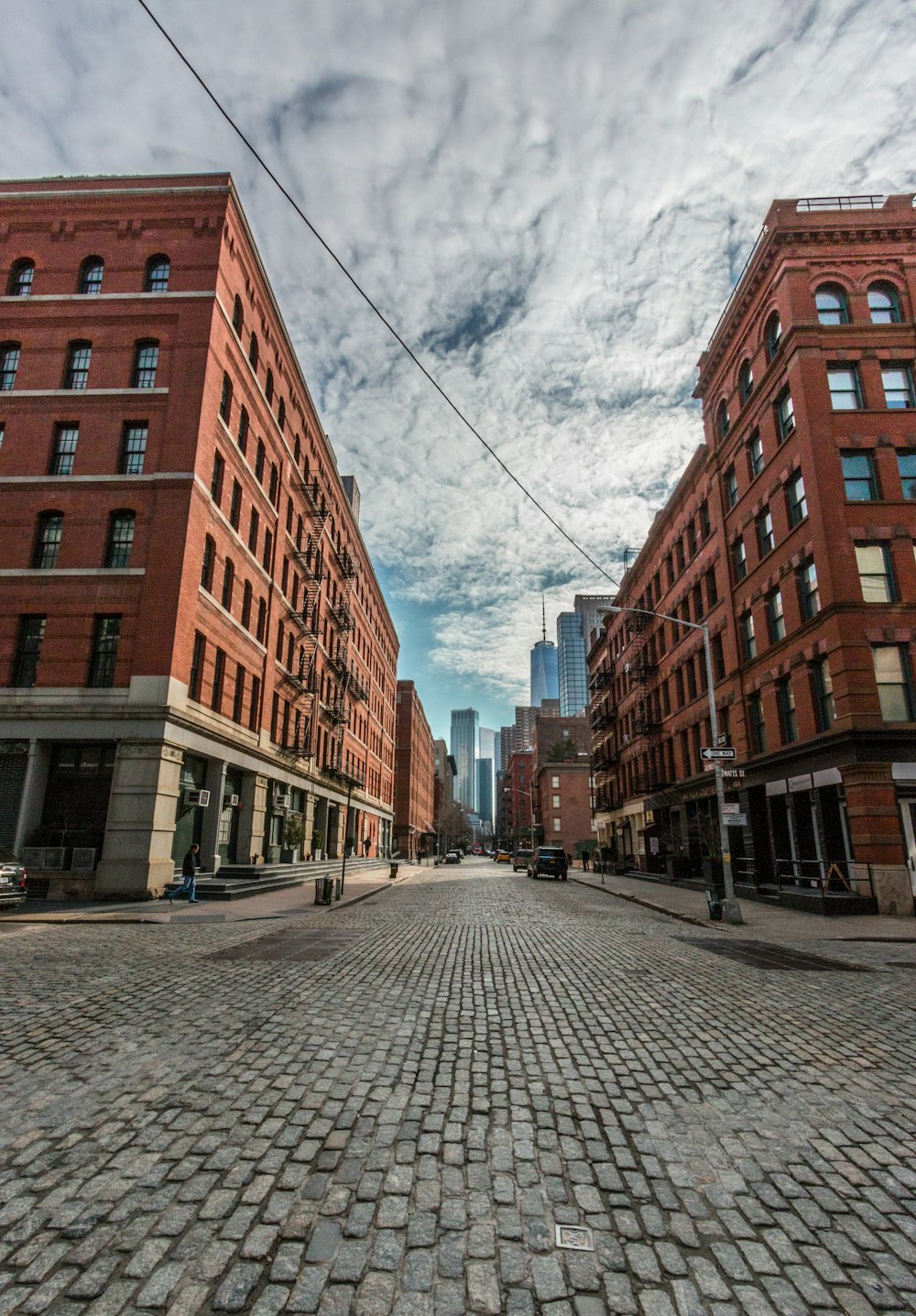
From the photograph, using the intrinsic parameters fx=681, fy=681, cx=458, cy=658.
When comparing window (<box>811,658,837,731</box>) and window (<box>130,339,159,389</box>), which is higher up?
window (<box>130,339,159,389</box>)

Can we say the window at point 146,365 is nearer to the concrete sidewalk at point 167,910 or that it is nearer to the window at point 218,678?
the window at point 218,678

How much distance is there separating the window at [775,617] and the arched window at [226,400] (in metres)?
22.3

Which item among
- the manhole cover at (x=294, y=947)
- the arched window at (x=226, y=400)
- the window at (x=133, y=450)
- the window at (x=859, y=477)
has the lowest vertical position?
the manhole cover at (x=294, y=947)

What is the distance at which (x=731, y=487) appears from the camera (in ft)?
102

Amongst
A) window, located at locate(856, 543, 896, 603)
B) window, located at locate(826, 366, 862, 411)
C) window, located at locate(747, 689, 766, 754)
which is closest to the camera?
window, located at locate(856, 543, 896, 603)

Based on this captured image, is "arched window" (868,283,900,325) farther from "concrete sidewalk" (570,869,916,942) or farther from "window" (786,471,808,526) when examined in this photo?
"concrete sidewalk" (570,869,916,942)

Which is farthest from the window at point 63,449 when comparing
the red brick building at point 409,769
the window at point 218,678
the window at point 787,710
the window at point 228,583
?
the red brick building at point 409,769

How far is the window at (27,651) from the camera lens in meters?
22.0

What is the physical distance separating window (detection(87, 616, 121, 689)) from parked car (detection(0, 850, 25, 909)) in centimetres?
626

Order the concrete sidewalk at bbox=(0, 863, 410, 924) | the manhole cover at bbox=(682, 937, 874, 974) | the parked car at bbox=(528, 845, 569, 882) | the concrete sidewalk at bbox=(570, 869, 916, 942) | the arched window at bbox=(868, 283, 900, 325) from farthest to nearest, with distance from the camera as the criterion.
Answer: the parked car at bbox=(528, 845, 569, 882) < the arched window at bbox=(868, 283, 900, 325) < the concrete sidewalk at bbox=(0, 863, 410, 924) < the concrete sidewalk at bbox=(570, 869, 916, 942) < the manhole cover at bbox=(682, 937, 874, 974)

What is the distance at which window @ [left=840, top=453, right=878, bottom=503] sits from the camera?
22688 mm

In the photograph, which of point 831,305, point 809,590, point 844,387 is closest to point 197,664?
point 809,590

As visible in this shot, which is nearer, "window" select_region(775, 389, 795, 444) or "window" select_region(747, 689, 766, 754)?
"window" select_region(775, 389, 795, 444)

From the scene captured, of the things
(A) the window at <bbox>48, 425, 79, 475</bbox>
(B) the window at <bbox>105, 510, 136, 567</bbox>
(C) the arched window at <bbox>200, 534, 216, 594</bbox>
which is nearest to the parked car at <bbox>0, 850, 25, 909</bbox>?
(B) the window at <bbox>105, 510, 136, 567</bbox>
